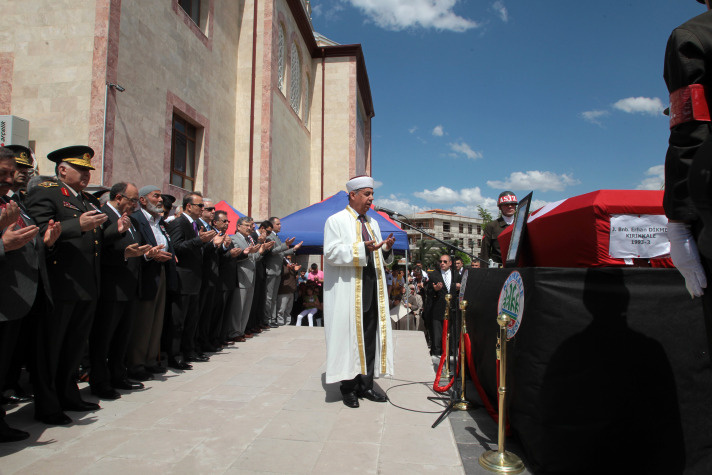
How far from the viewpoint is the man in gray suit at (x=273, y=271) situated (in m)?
9.19

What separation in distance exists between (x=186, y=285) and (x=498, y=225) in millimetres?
4004

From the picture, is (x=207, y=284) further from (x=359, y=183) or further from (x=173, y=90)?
(x=173, y=90)

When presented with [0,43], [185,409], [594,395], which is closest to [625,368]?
[594,395]

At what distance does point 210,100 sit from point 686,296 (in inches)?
536

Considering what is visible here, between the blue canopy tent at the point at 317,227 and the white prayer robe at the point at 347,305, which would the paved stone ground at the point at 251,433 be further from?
the blue canopy tent at the point at 317,227

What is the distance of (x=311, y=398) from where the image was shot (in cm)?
422

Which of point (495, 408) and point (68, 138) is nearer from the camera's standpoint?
point (495, 408)

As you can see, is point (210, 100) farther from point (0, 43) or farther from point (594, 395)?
point (594, 395)

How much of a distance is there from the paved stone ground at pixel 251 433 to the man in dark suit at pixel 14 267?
53 centimetres

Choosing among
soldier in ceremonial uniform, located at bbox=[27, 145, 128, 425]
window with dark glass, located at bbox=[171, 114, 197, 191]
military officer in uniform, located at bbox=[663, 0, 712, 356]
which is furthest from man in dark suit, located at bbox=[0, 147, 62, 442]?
window with dark glass, located at bbox=[171, 114, 197, 191]

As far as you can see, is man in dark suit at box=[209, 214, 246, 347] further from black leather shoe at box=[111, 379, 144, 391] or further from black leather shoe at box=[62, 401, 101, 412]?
black leather shoe at box=[62, 401, 101, 412]

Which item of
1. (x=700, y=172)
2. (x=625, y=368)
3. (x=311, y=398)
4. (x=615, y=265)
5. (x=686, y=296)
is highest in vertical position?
(x=700, y=172)

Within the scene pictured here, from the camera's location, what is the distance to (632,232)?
8.90ft

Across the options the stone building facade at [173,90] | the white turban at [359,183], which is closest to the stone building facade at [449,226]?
the stone building facade at [173,90]
